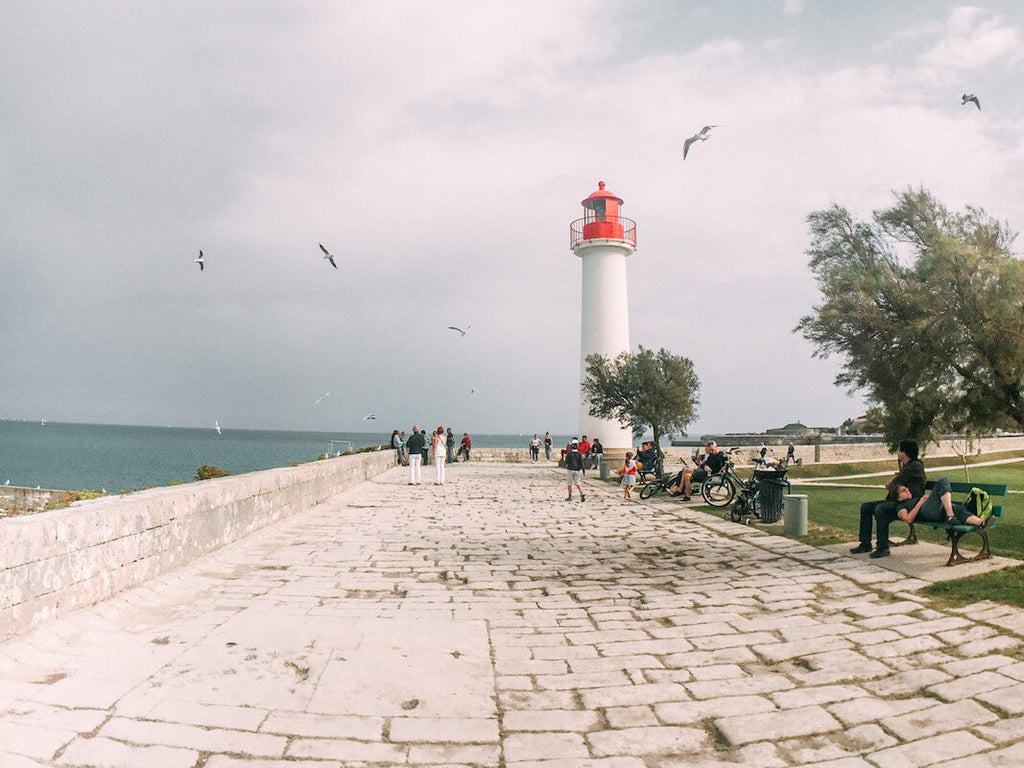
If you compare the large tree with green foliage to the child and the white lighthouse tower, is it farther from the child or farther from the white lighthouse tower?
the white lighthouse tower

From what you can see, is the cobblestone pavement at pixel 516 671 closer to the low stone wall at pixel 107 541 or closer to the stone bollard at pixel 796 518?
the low stone wall at pixel 107 541

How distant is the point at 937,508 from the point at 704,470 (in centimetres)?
729

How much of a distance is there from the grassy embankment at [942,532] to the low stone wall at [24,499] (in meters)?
29.9

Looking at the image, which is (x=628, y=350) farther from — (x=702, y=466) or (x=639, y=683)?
(x=639, y=683)

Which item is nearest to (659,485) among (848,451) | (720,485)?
(720,485)

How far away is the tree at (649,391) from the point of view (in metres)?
24.4

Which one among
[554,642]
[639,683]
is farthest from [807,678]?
[554,642]

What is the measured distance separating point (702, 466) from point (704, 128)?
8339mm

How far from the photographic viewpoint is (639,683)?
4004mm

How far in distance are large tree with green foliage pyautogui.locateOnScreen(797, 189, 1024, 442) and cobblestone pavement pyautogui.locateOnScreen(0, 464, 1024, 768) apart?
343 cm

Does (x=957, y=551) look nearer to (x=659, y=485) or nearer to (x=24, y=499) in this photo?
(x=659, y=485)

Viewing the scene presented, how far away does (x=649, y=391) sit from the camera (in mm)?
24594

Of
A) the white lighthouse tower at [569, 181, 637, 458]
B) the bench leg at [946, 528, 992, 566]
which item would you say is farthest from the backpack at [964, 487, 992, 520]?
the white lighthouse tower at [569, 181, 637, 458]

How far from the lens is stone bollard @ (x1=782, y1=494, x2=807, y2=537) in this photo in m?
9.56
